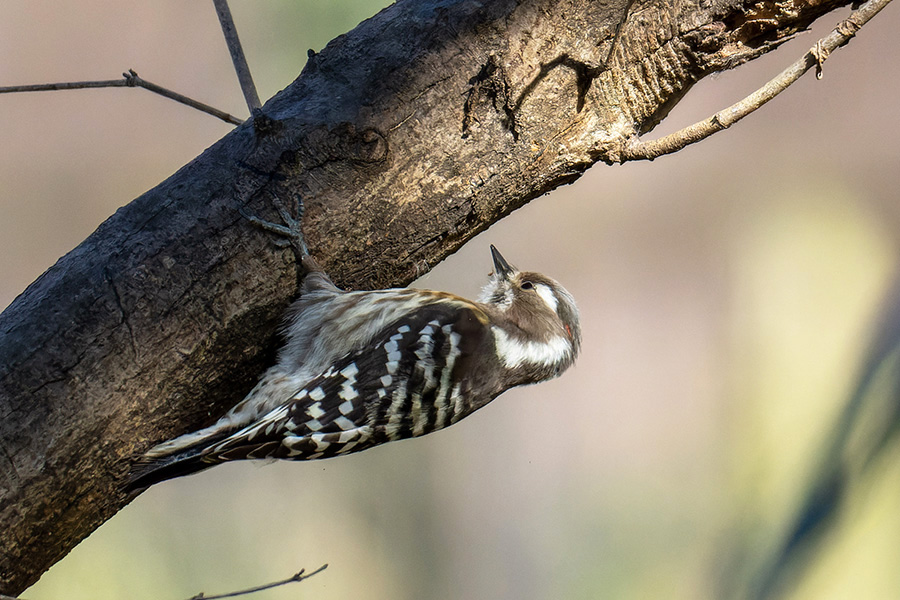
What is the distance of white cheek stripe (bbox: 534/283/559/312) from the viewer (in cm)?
209

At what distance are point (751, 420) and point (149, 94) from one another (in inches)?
124

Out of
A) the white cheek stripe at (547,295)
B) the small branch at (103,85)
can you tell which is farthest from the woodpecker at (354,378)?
the small branch at (103,85)

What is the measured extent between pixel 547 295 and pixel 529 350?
263mm

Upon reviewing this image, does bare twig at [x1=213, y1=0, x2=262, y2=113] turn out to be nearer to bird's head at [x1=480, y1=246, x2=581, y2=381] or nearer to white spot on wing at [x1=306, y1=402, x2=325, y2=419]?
white spot on wing at [x1=306, y1=402, x2=325, y2=419]

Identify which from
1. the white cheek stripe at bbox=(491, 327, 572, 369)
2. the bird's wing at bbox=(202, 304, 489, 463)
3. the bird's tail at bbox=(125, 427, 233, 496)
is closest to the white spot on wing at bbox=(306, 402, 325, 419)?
the bird's wing at bbox=(202, 304, 489, 463)

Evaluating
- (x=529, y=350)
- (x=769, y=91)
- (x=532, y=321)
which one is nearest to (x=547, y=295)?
(x=532, y=321)

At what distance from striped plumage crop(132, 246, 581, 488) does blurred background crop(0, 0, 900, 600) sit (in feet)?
4.30

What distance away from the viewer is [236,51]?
1.66 meters

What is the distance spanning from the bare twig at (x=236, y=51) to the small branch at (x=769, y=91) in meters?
0.96

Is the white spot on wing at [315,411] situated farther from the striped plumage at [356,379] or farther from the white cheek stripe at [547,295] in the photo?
Answer: the white cheek stripe at [547,295]

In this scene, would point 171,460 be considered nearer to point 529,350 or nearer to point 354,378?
point 354,378

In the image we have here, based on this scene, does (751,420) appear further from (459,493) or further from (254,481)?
(254,481)

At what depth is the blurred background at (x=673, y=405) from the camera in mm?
2988

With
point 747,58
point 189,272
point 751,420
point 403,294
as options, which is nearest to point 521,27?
point 747,58
